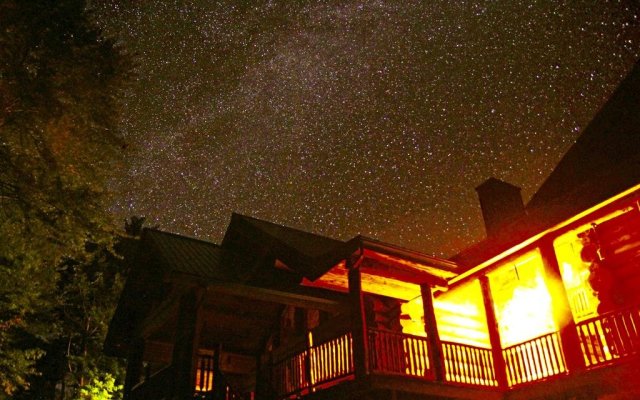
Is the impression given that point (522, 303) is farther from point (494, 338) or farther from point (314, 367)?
point (314, 367)

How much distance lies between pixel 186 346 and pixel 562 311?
9023 mm

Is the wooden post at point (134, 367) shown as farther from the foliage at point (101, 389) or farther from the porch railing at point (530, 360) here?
the foliage at point (101, 389)

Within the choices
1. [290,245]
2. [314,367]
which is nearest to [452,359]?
[314,367]

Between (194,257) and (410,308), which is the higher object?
(194,257)

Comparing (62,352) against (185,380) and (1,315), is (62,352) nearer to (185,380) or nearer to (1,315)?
(1,315)

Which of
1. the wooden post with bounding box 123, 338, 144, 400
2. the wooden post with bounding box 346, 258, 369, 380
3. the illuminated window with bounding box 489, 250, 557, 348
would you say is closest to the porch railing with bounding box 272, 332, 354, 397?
the wooden post with bounding box 346, 258, 369, 380

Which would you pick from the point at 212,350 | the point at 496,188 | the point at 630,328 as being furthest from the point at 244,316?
the point at 496,188

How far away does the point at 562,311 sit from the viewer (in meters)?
10.8

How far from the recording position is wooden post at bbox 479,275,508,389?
1206cm

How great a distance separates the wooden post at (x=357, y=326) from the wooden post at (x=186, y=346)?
3.89 metres

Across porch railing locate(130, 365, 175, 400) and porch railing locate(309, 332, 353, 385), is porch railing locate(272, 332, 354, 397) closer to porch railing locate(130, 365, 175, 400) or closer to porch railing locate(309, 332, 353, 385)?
porch railing locate(309, 332, 353, 385)

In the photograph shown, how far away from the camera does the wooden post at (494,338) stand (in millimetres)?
12062

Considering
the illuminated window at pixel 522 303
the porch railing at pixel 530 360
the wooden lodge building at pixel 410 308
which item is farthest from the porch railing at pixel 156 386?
the illuminated window at pixel 522 303

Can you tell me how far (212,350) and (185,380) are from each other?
5.01 metres
